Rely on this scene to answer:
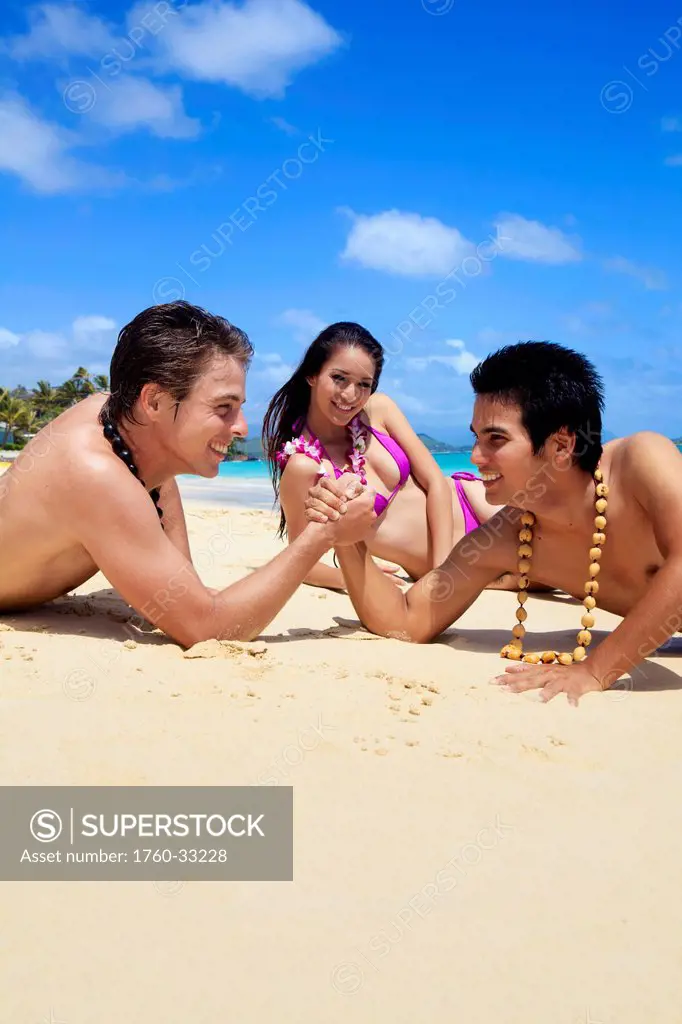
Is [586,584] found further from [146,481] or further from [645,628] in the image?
[146,481]

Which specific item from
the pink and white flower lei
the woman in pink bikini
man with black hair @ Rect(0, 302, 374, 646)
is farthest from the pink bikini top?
man with black hair @ Rect(0, 302, 374, 646)

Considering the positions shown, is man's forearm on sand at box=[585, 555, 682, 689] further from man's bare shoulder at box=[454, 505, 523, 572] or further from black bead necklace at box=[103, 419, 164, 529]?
black bead necklace at box=[103, 419, 164, 529]

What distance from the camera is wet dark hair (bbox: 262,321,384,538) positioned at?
579cm

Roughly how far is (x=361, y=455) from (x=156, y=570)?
→ 2.93 metres

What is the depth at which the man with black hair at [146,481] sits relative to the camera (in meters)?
3.46

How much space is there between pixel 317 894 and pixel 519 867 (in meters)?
0.53

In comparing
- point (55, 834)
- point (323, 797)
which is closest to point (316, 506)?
point (323, 797)

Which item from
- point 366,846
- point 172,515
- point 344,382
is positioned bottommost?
point 366,846

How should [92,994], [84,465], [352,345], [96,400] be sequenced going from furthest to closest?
[352,345] → [96,400] → [84,465] → [92,994]

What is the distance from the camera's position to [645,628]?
11.2 ft

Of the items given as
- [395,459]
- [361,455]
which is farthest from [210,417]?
[395,459]

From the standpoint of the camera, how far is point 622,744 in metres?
2.87

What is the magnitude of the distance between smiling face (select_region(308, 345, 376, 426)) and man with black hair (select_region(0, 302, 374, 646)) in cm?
187

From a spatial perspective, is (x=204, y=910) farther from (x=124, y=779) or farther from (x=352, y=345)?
(x=352, y=345)
